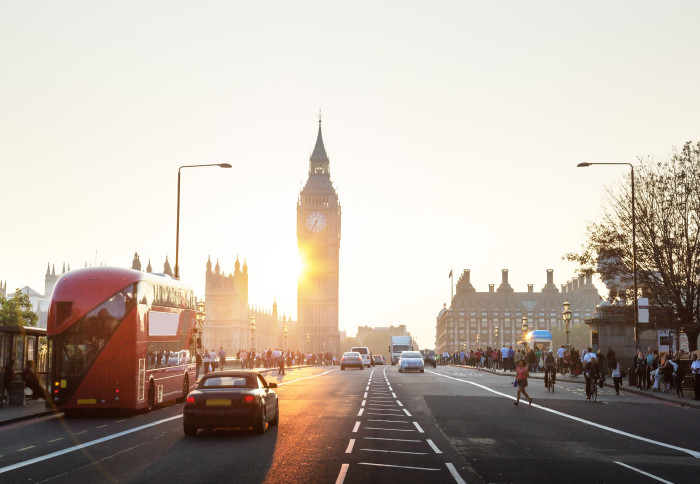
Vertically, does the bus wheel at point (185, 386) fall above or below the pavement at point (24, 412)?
above

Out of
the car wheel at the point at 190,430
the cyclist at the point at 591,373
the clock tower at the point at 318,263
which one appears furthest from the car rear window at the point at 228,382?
the clock tower at the point at 318,263

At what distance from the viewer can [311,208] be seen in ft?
598

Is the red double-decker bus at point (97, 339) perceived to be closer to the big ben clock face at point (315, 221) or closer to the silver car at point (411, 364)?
the silver car at point (411, 364)

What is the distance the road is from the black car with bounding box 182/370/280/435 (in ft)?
1.21

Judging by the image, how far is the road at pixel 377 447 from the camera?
12.6m

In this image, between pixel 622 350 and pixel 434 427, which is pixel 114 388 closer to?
pixel 434 427

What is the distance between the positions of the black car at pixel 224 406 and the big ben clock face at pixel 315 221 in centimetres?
16425

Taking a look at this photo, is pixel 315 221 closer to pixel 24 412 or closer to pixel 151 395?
pixel 151 395

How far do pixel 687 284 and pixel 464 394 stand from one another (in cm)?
1558

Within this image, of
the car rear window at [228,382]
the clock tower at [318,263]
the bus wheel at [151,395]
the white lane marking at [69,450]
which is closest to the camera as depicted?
the white lane marking at [69,450]

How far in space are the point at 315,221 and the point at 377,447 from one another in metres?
167

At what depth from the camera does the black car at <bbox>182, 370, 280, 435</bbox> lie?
17516mm

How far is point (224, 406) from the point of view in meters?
17.5

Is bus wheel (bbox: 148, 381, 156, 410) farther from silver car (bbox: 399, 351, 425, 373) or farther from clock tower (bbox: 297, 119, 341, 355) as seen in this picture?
clock tower (bbox: 297, 119, 341, 355)
